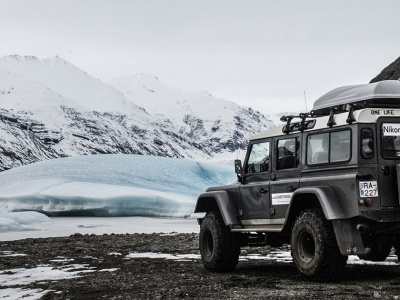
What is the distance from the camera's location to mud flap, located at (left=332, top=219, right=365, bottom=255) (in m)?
8.34

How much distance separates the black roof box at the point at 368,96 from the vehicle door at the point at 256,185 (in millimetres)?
1386

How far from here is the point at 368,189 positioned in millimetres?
8414

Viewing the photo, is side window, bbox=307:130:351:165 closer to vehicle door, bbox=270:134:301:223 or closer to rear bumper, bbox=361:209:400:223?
vehicle door, bbox=270:134:301:223

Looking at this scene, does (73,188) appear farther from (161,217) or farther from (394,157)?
(394,157)

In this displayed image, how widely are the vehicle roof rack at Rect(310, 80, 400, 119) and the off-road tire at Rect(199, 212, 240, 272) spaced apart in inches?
107

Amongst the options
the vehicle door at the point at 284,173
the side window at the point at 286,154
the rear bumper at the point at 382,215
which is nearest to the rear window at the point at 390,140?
the rear bumper at the point at 382,215

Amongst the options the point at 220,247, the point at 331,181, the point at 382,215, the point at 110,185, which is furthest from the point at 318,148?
the point at 110,185

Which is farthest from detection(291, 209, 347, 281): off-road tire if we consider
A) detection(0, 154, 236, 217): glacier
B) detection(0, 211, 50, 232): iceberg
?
detection(0, 154, 236, 217): glacier

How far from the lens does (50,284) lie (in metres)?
9.16

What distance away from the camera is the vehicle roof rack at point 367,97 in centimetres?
899

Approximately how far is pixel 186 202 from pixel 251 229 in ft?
77.8

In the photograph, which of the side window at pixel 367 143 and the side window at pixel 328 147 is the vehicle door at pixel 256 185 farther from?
the side window at pixel 367 143

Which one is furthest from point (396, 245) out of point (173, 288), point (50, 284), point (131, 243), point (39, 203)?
point (39, 203)

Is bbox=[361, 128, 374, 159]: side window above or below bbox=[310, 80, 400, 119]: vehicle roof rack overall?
below
